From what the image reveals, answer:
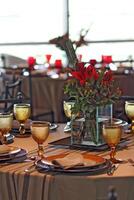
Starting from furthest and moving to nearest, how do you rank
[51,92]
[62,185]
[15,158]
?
[51,92]
[15,158]
[62,185]

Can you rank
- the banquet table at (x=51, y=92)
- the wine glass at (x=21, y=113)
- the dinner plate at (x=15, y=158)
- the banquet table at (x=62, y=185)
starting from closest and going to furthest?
the banquet table at (x=62, y=185) < the dinner plate at (x=15, y=158) < the wine glass at (x=21, y=113) < the banquet table at (x=51, y=92)

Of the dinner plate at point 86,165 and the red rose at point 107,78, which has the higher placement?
the red rose at point 107,78

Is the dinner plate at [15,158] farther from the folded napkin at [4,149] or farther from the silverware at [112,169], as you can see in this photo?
the silverware at [112,169]

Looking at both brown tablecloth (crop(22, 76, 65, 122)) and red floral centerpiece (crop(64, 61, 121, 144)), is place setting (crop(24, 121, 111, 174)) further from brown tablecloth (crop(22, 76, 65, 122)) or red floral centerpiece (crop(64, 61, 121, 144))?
brown tablecloth (crop(22, 76, 65, 122))

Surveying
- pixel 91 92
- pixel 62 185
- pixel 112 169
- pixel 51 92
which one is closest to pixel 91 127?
pixel 91 92

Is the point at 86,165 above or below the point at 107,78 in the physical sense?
below

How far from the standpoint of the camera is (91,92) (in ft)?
6.40

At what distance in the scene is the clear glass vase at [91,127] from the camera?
1.97m

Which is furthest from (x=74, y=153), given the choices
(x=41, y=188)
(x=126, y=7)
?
(x=126, y=7)

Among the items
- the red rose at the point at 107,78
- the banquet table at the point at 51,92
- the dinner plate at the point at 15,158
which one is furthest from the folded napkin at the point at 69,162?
the banquet table at the point at 51,92

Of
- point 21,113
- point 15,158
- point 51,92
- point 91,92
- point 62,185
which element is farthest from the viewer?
point 51,92

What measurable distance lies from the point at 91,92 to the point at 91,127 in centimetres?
15

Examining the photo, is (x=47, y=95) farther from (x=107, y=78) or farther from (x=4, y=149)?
(x=4, y=149)

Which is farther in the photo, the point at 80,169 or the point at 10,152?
the point at 10,152
